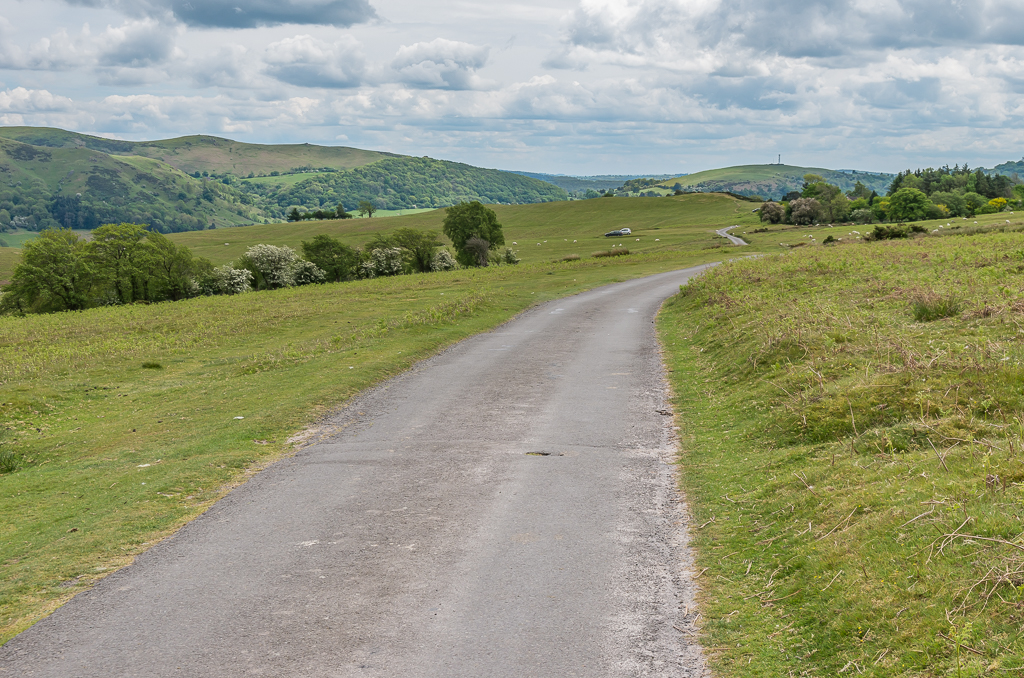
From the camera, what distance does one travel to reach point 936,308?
1845cm

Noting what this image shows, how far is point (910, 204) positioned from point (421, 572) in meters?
143

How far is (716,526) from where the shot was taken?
970cm

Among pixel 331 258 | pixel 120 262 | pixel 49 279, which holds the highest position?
pixel 331 258

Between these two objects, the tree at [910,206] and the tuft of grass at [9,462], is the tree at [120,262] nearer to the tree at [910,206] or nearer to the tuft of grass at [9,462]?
the tuft of grass at [9,462]

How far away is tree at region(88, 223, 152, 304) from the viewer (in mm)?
72188

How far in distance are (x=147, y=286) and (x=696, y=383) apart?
235 ft

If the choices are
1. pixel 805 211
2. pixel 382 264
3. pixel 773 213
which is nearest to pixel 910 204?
pixel 805 211

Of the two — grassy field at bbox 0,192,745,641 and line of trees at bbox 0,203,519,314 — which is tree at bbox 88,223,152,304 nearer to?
line of trees at bbox 0,203,519,314

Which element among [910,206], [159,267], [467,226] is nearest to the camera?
[159,267]

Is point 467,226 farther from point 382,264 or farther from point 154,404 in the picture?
point 154,404

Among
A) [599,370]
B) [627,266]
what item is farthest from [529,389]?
[627,266]

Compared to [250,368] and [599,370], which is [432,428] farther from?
[250,368]

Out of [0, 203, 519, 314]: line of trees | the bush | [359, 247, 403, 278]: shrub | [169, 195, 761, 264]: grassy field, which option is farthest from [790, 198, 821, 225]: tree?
[359, 247, 403, 278]: shrub

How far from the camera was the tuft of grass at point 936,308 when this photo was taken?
59.9ft
